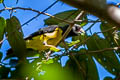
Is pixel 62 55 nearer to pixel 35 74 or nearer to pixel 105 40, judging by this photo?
pixel 35 74

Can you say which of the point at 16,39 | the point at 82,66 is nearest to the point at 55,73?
the point at 82,66

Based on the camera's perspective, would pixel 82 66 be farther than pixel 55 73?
Yes

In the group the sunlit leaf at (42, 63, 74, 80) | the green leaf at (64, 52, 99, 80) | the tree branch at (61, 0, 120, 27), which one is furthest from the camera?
the green leaf at (64, 52, 99, 80)

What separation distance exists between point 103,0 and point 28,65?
77cm

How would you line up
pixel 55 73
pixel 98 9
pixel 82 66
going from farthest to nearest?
pixel 82 66 < pixel 55 73 < pixel 98 9

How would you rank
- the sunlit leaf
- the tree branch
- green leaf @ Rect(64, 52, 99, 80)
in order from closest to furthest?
the tree branch → the sunlit leaf → green leaf @ Rect(64, 52, 99, 80)

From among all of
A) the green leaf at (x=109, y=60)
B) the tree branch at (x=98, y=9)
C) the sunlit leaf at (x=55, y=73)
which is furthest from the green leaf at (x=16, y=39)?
the tree branch at (x=98, y=9)

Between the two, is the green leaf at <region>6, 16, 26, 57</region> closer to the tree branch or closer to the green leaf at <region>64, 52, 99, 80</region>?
the green leaf at <region>64, 52, 99, 80</region>

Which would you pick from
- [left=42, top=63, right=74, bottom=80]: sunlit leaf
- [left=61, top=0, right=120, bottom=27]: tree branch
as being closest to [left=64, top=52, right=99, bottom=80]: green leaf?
[left=42, top=63, right=74, bottom=80]: sunlit leaf

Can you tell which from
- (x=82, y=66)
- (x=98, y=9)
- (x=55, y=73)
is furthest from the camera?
(x=82, y=66)

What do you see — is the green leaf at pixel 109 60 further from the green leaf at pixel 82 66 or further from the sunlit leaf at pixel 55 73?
the sunlit leaf at pixel 55 73

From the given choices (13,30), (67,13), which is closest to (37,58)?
(13,30)

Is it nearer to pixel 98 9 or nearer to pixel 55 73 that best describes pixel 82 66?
pixel 55 73

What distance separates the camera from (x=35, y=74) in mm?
1064
